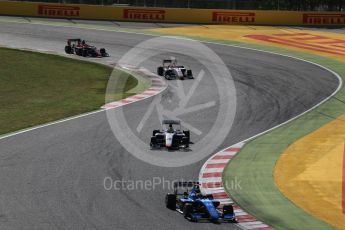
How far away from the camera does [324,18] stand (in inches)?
2344

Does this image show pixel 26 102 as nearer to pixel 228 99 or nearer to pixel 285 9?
pixel 228 99

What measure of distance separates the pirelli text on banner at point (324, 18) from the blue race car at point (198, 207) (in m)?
44.2

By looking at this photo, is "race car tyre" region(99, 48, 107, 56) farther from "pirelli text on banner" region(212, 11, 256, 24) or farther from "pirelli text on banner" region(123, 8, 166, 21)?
"pirelli text on banner" region(212, 11, 256, 24)

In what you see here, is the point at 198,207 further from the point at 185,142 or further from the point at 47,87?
the point at 47,87

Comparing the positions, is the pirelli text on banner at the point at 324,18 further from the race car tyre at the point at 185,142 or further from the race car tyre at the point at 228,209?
the race car tyre at the point at 228,209

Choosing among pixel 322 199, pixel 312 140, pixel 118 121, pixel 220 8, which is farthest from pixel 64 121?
pixel 220 8

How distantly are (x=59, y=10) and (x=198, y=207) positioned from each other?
1728 inches

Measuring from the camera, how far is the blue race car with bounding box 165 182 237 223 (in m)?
16.3

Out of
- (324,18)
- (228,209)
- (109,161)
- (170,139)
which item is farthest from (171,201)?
(324,18)

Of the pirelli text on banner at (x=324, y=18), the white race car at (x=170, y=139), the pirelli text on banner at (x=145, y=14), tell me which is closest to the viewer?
the white race car at (x=170, y=139)

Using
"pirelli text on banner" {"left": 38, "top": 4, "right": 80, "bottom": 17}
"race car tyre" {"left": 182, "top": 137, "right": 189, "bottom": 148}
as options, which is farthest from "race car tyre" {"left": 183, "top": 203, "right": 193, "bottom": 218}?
"pirelli text on banner" {"left": 38, "top": 4, "right": 80, "bottom": 17}

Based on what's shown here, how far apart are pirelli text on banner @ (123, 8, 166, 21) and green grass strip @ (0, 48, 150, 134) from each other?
16.3 m

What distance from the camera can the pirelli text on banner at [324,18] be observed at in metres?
59.2

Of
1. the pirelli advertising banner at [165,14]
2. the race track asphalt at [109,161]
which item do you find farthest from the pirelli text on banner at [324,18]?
the race track asphalt at [109,161]
